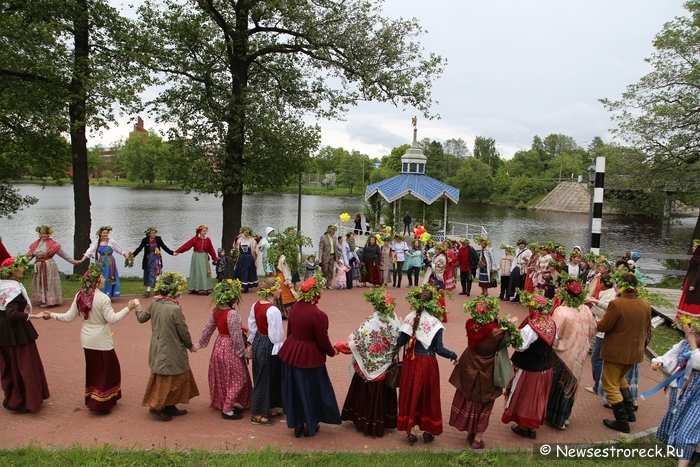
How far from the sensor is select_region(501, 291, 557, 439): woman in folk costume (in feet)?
18.3

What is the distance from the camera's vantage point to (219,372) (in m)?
6.04

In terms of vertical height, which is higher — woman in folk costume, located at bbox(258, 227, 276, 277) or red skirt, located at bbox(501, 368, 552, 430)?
woman in folk costume, located at bbox(258, 227, 276, 277)

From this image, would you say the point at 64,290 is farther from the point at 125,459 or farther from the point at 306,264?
the point at 125,459

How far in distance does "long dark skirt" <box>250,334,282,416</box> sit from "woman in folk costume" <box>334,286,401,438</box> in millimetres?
872

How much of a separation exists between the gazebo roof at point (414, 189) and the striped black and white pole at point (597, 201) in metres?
13.2

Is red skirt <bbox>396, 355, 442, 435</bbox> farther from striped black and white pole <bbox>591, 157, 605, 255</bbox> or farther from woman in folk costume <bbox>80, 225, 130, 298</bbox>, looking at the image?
woman in folk costume <bbox>80, 225, 130, 298</bbox>

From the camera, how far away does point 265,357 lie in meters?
5.87

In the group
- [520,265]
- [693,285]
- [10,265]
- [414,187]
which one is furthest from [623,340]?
[414,187]

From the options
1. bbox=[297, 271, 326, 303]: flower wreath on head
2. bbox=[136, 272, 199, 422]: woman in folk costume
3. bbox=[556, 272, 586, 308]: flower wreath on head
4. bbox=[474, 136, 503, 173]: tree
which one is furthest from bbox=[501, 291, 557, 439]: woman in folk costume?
bbox=[474, 136, 503, 173]: tree

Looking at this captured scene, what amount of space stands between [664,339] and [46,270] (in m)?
12.5

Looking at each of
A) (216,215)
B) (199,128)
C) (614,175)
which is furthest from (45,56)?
(216,215)

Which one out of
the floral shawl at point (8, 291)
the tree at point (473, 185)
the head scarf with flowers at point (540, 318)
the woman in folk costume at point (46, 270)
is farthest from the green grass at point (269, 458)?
the tree at point (473, 185)

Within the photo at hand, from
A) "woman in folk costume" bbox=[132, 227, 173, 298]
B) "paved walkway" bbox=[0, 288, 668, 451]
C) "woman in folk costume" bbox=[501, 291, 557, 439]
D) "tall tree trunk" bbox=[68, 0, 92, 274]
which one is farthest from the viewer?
"tall tree trunk" bbox=[68, 0, 92, 274]

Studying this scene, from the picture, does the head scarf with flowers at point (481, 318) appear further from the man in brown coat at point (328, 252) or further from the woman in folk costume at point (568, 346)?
the man in brown coat at point (328, 252)
